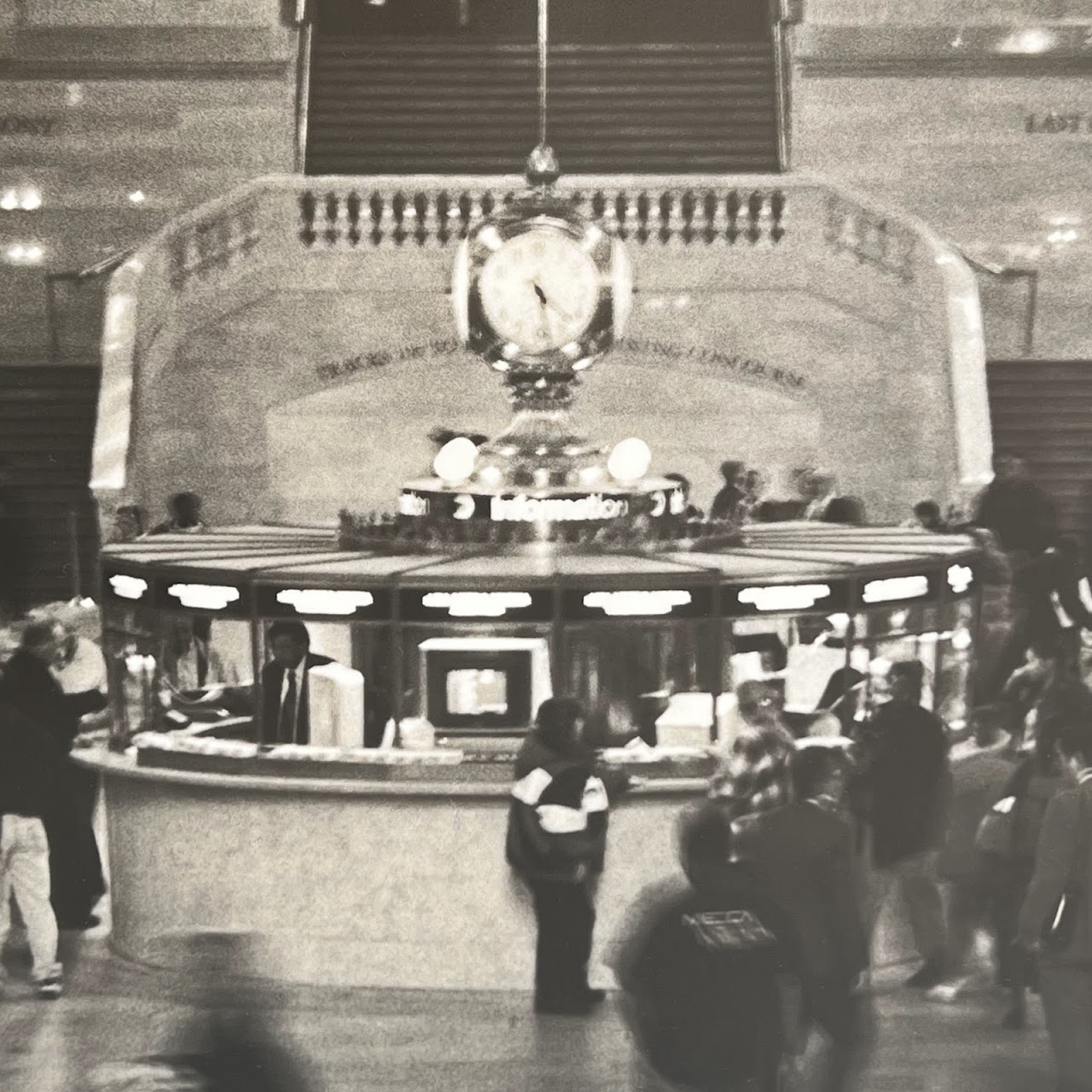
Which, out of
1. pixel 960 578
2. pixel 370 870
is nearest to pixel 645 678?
pixel 370 870

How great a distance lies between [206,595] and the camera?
5102mm

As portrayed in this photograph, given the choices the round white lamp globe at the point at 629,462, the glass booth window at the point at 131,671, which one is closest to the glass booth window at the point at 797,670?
the round white lamp globe at the point at 629,462

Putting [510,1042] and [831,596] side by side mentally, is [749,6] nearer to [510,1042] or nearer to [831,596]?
[831,596]

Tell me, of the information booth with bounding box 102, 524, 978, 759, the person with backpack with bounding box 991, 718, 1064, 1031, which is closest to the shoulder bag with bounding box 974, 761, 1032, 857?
the person with backpack with bounding box 991, 718, 1064, 1031

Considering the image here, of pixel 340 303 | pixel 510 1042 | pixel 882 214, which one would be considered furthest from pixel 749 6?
pixel 510 1042

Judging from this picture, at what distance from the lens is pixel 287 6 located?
22.9 ft

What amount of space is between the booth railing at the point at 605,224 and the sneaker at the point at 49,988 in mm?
1670

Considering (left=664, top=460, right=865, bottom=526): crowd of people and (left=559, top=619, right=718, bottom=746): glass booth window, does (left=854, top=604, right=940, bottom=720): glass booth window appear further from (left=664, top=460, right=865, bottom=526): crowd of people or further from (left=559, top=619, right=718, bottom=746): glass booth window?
(left=664, top=460, right=865, bottom=526): crowd of people

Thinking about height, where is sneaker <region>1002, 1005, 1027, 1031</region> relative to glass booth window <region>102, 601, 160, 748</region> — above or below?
below

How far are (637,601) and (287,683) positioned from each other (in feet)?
3.34

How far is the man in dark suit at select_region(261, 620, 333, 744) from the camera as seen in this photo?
5.03 m

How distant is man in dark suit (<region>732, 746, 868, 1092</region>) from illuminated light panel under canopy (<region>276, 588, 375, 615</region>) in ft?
3.82

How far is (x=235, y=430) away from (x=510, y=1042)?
246cm

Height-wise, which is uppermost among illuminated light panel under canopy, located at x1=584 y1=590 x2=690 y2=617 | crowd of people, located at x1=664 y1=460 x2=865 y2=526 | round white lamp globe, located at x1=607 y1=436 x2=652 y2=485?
round white lamp globe, located at x1=607 y1=436 x2=652 y2=485
